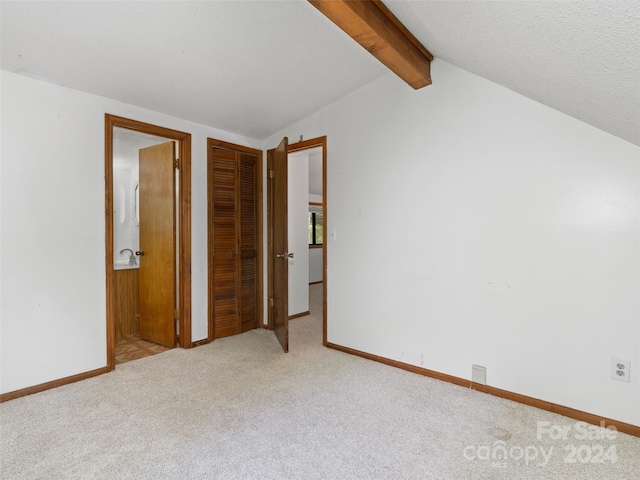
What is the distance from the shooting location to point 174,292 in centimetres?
340

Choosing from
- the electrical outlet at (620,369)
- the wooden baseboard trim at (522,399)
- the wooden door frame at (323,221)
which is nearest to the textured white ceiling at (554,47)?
the electrical outlet at (620,369)

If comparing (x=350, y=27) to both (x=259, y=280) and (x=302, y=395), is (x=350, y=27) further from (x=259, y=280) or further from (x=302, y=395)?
(x=259, y=280)

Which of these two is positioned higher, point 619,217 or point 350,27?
point 350,27

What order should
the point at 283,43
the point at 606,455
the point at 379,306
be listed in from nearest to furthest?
the point at 606,455, the point at 283,43, the point at 379,306

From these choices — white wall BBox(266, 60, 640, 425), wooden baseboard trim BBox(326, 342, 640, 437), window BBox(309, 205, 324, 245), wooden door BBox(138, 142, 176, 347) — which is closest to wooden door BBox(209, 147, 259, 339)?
wooden door BBox(138, 142, 176, 347)

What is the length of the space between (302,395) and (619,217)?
2283 mm

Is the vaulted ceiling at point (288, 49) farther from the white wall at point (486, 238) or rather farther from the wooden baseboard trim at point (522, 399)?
the wooden baseboard trim at point (522, 399)

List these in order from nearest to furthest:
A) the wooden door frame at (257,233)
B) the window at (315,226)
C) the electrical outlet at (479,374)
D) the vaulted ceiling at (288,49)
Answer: the vaulted ceiling at (288,49), the electrical outlet at (479,374), the wooden door frame at (257,233), the window at (315,226)

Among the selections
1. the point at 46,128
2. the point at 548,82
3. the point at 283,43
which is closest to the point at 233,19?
the point at 283,43

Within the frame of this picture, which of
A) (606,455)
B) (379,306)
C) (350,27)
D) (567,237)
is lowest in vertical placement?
(606,455)

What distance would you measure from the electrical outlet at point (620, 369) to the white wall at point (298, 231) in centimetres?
327

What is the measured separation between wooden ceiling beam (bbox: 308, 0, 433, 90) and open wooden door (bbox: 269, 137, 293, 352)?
51.2 inches

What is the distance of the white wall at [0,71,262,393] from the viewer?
2287 millimetres

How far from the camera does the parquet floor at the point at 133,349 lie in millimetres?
3141
